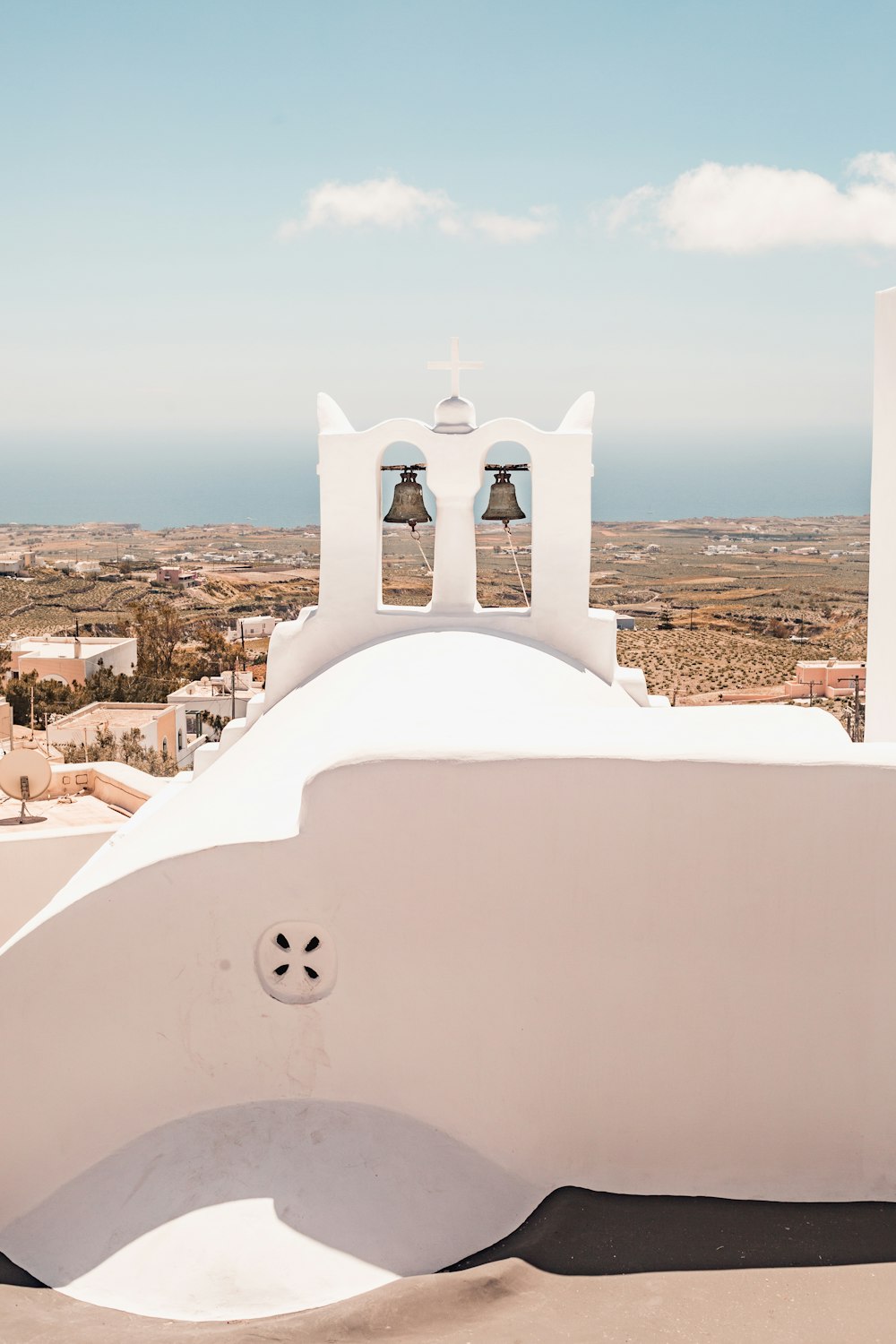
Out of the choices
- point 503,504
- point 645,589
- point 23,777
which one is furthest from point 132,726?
Answer: point 645,589

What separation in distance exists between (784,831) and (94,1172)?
2.98 m

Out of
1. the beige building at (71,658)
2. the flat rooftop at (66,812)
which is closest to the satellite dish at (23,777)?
→ the flat rooftop at (66,812)

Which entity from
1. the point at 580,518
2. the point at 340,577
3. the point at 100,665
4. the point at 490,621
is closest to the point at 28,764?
the point at 340,577

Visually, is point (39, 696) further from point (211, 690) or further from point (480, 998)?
point (480, 998)

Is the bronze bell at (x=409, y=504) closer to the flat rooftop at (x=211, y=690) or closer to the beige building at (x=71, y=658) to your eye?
the flat rooftop at (x=211, y=690)

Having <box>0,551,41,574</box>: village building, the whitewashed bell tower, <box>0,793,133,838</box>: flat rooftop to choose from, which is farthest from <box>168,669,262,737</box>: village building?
<box>0,551,41,574</box>: village building

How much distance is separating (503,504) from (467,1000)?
5.31m

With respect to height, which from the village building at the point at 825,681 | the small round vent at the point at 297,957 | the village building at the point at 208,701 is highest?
the small round vent at the point at 297,957

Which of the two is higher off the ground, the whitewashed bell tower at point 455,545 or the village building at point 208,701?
the whitewashed bell tower at point 455,545

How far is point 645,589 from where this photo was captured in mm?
65562

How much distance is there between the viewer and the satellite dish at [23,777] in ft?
37.1

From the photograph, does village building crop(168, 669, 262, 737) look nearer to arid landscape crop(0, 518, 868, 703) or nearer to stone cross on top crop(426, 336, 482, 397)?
arid landscape crop(0, 518, 868, 703)

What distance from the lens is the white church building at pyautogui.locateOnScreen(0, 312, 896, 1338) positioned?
422cm

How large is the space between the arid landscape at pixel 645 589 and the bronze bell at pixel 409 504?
80 cm
